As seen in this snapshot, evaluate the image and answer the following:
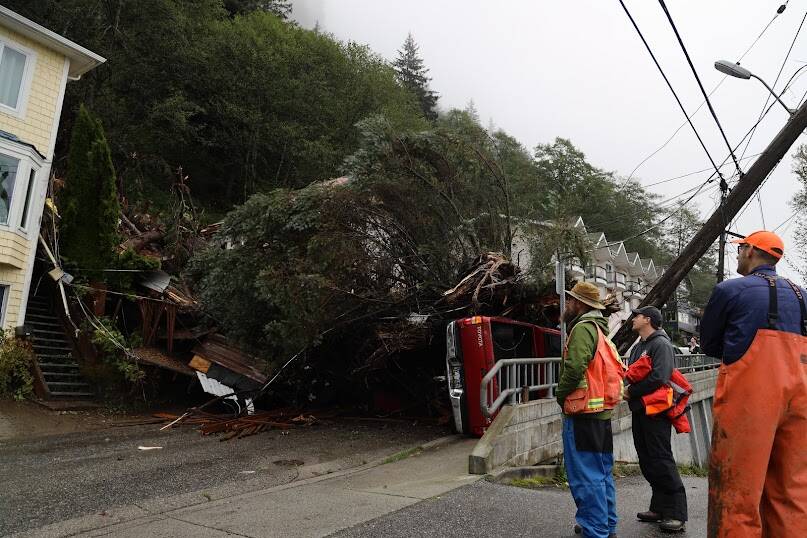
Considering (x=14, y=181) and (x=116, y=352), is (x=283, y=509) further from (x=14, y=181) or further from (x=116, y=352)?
(x=14, y=181)

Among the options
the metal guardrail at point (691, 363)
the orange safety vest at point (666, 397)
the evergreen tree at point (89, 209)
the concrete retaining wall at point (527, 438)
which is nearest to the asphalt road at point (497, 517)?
the concrete retaining wall at point (527, 438)

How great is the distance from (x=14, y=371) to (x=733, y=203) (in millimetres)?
14324

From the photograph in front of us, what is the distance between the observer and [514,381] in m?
7.80

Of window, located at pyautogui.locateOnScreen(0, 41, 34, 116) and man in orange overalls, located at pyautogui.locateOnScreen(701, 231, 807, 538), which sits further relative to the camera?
window, located at pyautogui.locateOnScreen(0, 41, 34, 116)

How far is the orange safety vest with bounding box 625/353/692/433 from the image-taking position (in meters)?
4.57

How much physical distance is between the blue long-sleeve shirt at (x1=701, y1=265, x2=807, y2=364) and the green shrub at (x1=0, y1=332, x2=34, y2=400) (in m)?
12.9

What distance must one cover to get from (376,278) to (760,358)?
7.94m

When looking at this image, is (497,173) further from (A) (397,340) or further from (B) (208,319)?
(B) (208,319)

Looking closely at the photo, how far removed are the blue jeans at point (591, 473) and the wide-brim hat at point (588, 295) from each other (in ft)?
2.61

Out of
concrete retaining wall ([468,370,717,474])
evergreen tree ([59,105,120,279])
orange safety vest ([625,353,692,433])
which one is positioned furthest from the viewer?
evergreen tree ([59,105,120,279])

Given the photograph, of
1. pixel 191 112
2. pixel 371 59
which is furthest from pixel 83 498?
pixel 371 59

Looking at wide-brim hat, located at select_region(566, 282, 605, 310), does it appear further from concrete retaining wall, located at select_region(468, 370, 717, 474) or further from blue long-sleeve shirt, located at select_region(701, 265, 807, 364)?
concrete retaining wall, located at select_region(468, 370, 717, 474)

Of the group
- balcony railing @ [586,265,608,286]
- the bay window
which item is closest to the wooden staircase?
the bay window

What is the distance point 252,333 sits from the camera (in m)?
11.6
